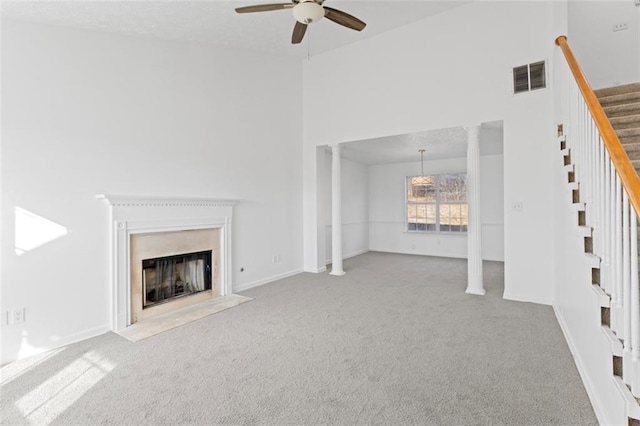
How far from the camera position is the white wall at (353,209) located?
24.3 feet

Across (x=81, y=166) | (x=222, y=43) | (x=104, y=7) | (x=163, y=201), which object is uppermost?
(x=222, y=43)

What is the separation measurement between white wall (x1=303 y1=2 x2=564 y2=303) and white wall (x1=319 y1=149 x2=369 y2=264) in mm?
2110

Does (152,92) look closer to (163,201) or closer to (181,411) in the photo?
(163,201)

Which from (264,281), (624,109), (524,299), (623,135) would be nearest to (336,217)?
(264,281)

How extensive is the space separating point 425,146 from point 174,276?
4.81 metres

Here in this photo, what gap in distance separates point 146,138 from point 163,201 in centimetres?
Result: 73

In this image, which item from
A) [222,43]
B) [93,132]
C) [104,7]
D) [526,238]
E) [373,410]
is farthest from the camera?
[222,43]

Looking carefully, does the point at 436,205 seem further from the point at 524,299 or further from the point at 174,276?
the point at 174,276

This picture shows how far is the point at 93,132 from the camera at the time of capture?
10.2 ft

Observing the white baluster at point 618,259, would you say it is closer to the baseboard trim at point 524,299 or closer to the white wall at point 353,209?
the baseboard trim at point 524,299

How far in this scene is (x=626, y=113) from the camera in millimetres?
3312

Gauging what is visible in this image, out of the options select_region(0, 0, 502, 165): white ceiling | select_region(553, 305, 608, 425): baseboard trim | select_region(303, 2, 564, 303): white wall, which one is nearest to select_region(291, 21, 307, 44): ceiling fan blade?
select_region(0, 0, 502, 165): white ceiling

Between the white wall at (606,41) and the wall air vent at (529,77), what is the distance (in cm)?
155

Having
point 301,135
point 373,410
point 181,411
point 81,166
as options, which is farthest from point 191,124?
point 373,410
